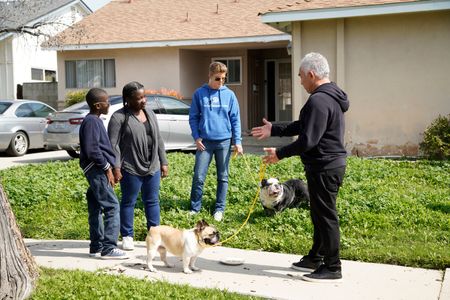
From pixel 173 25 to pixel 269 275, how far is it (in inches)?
697

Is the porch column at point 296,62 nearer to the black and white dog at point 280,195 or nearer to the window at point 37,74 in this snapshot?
the black and white dog at point 280,195

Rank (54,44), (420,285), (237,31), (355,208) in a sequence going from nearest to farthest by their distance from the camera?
(420,285), (355,208), (237,31), (54,44)

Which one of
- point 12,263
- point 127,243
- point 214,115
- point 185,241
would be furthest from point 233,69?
point 12,263

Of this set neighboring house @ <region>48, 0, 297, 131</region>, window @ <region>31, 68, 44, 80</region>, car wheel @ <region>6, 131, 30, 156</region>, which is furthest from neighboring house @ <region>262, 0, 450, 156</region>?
window @ <region>31, 68, 44, 80</region>

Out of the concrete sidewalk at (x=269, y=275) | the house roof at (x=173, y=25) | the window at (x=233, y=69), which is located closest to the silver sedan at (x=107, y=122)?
the house roof at (x=173, y=25)

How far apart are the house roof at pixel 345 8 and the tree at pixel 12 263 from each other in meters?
10.3

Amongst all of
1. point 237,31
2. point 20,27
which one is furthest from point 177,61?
point 20,27

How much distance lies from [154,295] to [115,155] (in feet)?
5.89

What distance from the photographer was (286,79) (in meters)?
23.3

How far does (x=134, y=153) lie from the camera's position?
6.49m

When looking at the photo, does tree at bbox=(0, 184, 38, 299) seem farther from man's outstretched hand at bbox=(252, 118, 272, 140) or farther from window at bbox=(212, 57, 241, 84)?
window at bbox=(212, 57, 241, 84)

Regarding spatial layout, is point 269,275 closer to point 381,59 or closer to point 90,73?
point 381,59

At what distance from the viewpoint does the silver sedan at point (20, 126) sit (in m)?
16.8

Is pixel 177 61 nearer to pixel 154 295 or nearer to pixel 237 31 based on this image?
pixel 237 31
